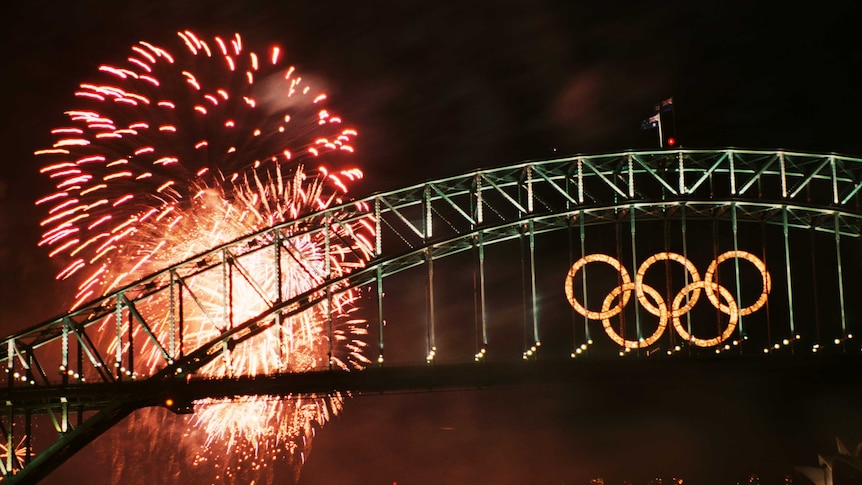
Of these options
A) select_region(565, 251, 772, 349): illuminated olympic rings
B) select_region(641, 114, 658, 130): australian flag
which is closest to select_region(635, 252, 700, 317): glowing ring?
select_region(565, 251, 772, 349): illuminated olympic rings

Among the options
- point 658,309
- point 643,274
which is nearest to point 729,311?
point 658,309

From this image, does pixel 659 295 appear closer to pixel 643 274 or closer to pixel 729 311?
pixel 643 274

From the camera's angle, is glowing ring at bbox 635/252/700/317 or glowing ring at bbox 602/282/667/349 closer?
glowing ring at bbox 602/282/667/349

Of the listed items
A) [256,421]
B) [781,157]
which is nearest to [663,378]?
[781,157]

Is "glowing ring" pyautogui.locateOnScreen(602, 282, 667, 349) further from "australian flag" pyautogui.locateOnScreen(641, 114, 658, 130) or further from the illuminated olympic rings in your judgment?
"australian flag" pyautogui.locateOnScreen(641, 114, 658, 130)

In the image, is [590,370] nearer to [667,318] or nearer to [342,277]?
[667,318]

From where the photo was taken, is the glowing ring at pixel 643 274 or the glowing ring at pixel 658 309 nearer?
the glowing ring at pixel 658 309

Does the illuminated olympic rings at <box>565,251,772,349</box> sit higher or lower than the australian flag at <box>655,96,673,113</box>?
lower

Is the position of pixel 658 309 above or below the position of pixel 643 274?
below

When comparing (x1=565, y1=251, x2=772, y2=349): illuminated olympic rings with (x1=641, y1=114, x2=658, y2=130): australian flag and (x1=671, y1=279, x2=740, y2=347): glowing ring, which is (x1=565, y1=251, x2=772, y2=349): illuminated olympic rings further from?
(x1=641, y1=114, x2=658, y2=130): australian flag

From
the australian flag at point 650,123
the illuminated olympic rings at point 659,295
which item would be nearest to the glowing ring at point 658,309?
the illuminated olympic rings at point 659,295

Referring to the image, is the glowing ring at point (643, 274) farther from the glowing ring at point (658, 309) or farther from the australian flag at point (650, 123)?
the australian flag at point (650, 123)

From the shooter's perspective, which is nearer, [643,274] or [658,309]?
[643,274]
